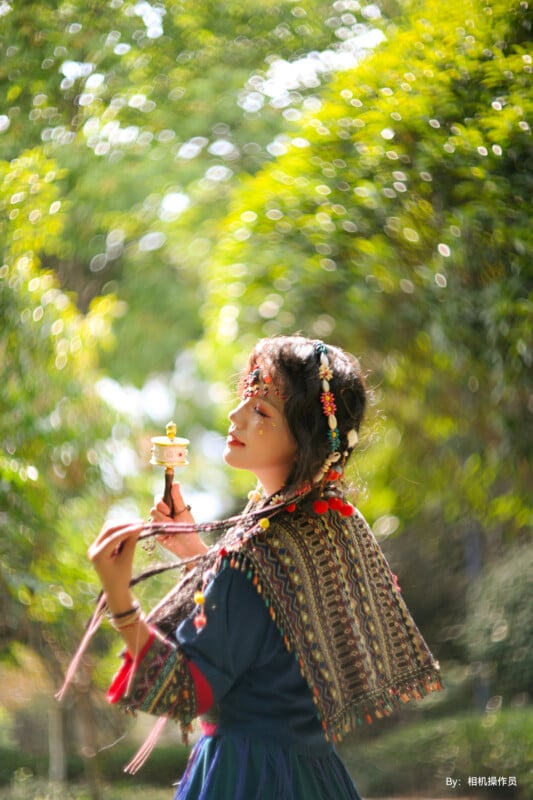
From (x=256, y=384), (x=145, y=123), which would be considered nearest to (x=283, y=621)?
(x=256, y=384)

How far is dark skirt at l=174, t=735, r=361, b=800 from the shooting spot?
61.7 inches

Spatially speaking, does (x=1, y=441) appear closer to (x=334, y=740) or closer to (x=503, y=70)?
(x=503, y=70)

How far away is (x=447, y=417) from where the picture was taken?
4672 mm

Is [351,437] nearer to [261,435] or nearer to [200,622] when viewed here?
[261,435]

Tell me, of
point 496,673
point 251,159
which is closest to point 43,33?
point 251,159

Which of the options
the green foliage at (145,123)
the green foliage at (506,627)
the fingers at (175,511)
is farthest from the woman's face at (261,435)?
the green foliage at (506,627)

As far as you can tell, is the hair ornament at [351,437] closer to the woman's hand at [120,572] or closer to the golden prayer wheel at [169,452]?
the golden prayer wheel at [169,452]

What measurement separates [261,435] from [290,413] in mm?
64

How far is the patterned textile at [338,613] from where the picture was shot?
1.56 m

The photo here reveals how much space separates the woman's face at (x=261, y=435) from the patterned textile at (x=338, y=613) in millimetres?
98

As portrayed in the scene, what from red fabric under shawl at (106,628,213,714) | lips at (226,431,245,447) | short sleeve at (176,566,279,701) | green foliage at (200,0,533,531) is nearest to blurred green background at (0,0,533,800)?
green foliage at (200,0,533,531)

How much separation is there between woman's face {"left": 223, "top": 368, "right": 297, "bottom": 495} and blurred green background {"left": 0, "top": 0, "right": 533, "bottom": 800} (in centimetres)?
25

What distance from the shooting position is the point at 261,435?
1684mm

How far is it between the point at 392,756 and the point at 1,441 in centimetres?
319
